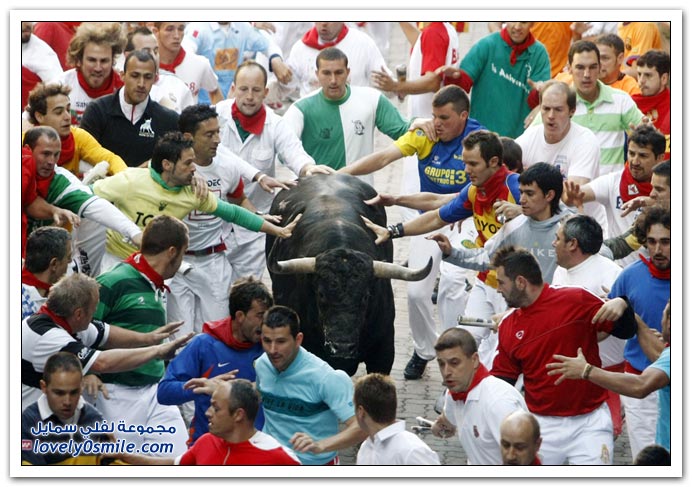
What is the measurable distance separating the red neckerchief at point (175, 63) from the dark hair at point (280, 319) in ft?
21.6

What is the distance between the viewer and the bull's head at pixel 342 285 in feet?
31.8

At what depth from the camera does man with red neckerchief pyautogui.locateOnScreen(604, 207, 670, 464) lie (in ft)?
28.5

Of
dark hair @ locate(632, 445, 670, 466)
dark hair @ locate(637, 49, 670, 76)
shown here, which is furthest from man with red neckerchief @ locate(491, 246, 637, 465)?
dark hair @ locate(637, 49, 670, 76)

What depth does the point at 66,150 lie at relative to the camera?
10.9 m

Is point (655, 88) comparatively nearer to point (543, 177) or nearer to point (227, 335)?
point (543, 177)

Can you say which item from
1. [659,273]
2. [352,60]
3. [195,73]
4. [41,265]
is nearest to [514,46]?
[352,60]

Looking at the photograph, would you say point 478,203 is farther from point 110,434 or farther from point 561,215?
point 110,434

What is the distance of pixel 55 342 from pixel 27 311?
62cm

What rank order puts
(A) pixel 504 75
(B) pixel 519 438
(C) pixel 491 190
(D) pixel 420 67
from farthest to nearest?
1. (D) pixel 420 67
2. (A) pixel 504 75
3. (C) pixel 491 190
4. (B) pixel 519 438

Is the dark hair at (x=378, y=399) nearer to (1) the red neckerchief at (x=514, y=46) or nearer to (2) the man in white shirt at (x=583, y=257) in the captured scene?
(2) the man in white shirt at (x=583, y=257)

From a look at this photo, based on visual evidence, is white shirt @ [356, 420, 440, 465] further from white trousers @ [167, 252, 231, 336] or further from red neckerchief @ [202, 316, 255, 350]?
white trousers @ [167, 252, 231, 336]

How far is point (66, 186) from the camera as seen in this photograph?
10.1 m

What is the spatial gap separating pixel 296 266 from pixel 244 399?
2.89 meters
